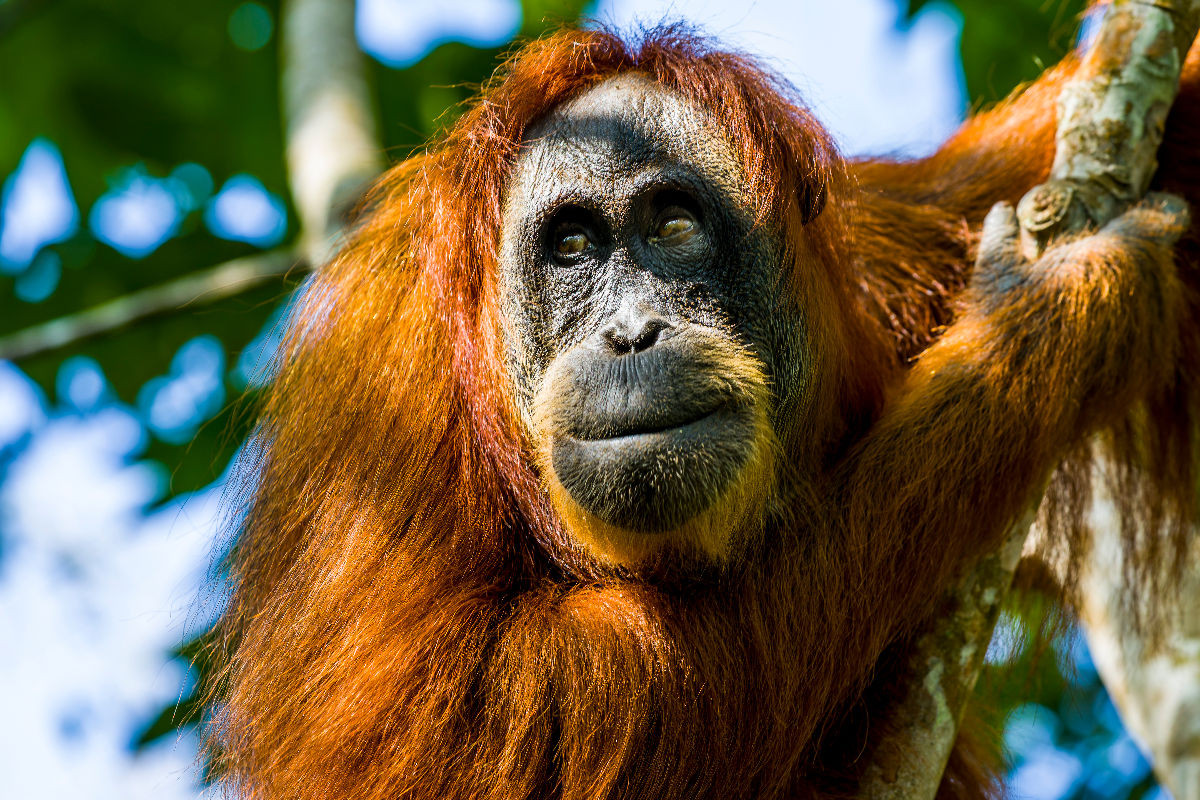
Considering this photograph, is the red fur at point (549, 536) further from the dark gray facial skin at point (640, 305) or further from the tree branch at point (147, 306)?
the tree branch at point (147, 306)

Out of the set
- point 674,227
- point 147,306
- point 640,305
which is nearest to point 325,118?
point 147,306

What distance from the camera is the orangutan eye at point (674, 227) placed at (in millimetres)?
3266

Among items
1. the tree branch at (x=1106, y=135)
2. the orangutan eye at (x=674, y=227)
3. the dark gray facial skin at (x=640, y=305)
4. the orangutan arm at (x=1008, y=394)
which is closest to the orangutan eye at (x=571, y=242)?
the dark gray facial skin at (x=640, y=305)

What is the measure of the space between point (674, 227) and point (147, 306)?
322 cm

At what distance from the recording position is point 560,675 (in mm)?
3088

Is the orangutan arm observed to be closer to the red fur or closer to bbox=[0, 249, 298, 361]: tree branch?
the red fur

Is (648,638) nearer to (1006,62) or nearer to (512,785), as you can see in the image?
(512,785)

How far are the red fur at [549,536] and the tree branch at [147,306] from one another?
1.61m

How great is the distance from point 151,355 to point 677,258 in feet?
14.3

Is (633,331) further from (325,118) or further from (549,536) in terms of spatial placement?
(325,118)

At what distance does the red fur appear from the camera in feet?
10.1

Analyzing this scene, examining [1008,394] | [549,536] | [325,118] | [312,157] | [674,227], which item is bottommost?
[549,536]

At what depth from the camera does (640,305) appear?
3.12 meters

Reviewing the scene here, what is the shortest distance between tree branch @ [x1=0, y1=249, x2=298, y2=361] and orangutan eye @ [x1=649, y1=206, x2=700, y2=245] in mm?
2589
